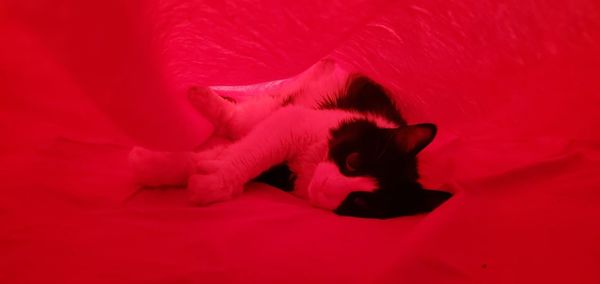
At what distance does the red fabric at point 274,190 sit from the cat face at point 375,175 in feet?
0.26

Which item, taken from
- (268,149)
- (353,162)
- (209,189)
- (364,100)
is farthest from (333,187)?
(364,100)

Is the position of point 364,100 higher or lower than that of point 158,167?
higher

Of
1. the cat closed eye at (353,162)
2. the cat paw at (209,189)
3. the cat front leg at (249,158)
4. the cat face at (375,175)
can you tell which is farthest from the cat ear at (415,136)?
the cat paw at (209,189)

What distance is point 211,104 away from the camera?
1546 mm

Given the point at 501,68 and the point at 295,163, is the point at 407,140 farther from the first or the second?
the point at 501,68

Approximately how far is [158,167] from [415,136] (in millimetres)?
689

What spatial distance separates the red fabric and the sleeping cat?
68 mm

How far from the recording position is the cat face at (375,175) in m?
1.19

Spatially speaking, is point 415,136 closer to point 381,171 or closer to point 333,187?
point 381,171

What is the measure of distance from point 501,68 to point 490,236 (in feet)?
3.60

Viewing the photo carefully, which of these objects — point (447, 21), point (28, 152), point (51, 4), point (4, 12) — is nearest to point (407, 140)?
point (447, 21)

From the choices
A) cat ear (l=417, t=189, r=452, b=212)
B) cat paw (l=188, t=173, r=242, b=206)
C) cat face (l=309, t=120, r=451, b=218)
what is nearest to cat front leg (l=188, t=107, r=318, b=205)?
cat paw (l=188, t=173, r=242, b=206)

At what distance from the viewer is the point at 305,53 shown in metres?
1.88

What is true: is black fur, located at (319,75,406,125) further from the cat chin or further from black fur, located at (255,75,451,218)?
the cat chin
